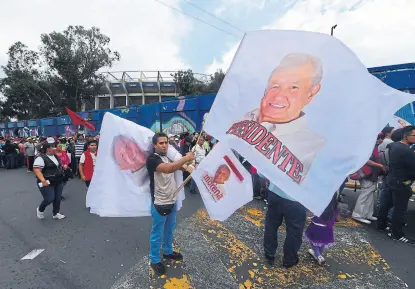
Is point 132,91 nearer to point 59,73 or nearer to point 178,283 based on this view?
point 59,73

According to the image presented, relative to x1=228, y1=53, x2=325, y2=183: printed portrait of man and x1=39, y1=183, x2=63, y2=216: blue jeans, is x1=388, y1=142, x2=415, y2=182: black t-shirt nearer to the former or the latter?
x1=228, y1=53, x2=325, y2=183: printed portrait of man

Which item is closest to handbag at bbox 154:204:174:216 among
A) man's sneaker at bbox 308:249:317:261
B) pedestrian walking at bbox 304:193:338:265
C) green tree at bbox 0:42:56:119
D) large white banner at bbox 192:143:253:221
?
large white banner at bbox 192:143:253:221

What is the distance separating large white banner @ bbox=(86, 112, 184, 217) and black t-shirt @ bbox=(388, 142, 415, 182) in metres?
3.62

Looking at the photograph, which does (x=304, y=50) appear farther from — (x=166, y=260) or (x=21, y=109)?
(x=21, y=109)

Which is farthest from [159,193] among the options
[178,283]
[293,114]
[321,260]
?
[321,260]

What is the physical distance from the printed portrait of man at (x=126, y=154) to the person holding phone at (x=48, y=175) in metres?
2.59

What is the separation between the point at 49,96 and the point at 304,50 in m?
39.0

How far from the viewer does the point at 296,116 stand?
185cm

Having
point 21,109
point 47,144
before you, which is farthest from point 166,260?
point 21,109

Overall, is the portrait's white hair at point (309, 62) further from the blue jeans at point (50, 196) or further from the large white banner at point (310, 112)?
the blue jeans at point (50, 196)

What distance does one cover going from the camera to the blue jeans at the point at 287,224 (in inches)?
113

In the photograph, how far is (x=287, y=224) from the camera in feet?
9.85

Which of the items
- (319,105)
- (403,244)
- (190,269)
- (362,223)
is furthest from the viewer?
(362,223)

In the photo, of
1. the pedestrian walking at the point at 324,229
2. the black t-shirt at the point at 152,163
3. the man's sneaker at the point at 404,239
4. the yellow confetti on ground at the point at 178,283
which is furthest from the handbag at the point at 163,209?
the man's sneaker at the point at 404,239
